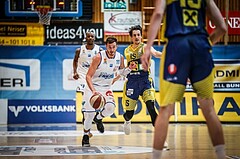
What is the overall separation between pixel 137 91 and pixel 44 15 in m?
12.5

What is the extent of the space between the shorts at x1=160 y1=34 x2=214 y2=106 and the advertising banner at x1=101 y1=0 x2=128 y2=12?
59.9 feet

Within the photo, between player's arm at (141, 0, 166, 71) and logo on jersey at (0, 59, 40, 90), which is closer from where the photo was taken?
player's arm at (141, 0, 166, 71)

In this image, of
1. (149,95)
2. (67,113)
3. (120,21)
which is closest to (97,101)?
(149,95)

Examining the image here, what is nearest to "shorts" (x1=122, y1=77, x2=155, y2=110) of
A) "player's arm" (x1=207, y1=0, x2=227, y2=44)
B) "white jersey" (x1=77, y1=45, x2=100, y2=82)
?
"white jersey" (x1=77, y1=45, x2=100, y2=82)

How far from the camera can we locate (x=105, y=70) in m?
8.73

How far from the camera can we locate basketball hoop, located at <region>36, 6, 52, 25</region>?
2067 cm

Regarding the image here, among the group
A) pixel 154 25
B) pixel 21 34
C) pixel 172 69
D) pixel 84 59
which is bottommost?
pixel 84 59

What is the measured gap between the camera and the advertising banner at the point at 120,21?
22.5 metres

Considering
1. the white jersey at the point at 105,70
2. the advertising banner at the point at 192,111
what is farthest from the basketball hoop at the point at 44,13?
the white jersey at the point at 105,70

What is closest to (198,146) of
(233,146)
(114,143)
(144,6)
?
(233,146)

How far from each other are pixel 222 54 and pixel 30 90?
5.40m

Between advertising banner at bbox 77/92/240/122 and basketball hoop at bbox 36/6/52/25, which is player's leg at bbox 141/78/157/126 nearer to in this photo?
advertising banner at bbox 77/92/240/122

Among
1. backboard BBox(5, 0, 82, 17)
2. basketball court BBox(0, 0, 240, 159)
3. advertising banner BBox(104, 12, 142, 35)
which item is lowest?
basketball court BBox(0, 0, 240, 159)

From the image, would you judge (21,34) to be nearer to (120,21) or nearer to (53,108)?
(120,21)
